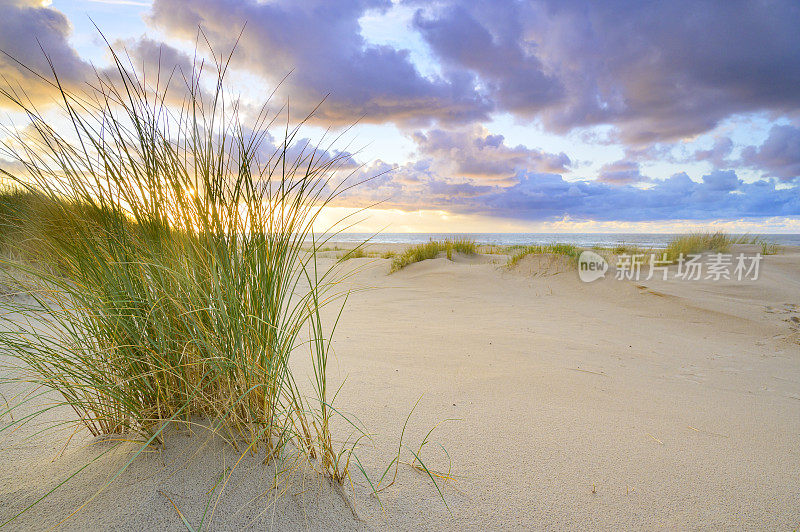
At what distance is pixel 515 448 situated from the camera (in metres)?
1.80

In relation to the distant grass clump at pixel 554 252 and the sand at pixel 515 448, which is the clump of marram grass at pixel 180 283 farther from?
the distant grass clump at pixel 554 252

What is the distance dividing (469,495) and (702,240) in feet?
33.0

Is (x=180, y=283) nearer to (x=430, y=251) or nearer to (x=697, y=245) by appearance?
(x=430, y=251)

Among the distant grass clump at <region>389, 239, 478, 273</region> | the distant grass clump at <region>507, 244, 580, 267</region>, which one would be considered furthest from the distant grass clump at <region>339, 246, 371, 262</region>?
the distant grass clump at <region>507, 244, 580, 267</region>

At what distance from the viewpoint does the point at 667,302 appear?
5566mm

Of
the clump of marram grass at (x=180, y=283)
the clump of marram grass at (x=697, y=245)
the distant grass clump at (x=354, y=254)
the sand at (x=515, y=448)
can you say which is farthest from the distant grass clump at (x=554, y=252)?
the clump of marram grass at (x=180, y=283)

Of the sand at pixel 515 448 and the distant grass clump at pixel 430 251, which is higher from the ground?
the distant grass clump at pixel 430 251

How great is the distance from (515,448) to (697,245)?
903 centimetres

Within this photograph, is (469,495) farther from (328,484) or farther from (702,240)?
(702,240)

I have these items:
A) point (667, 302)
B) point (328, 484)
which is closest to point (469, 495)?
point (328, 484)

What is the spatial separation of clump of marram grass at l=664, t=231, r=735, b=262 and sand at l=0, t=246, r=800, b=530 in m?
4.07

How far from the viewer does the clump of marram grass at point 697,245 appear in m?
8.17

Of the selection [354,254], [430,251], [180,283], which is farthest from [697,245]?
[180,283]

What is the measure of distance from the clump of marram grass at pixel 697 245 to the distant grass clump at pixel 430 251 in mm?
4655
